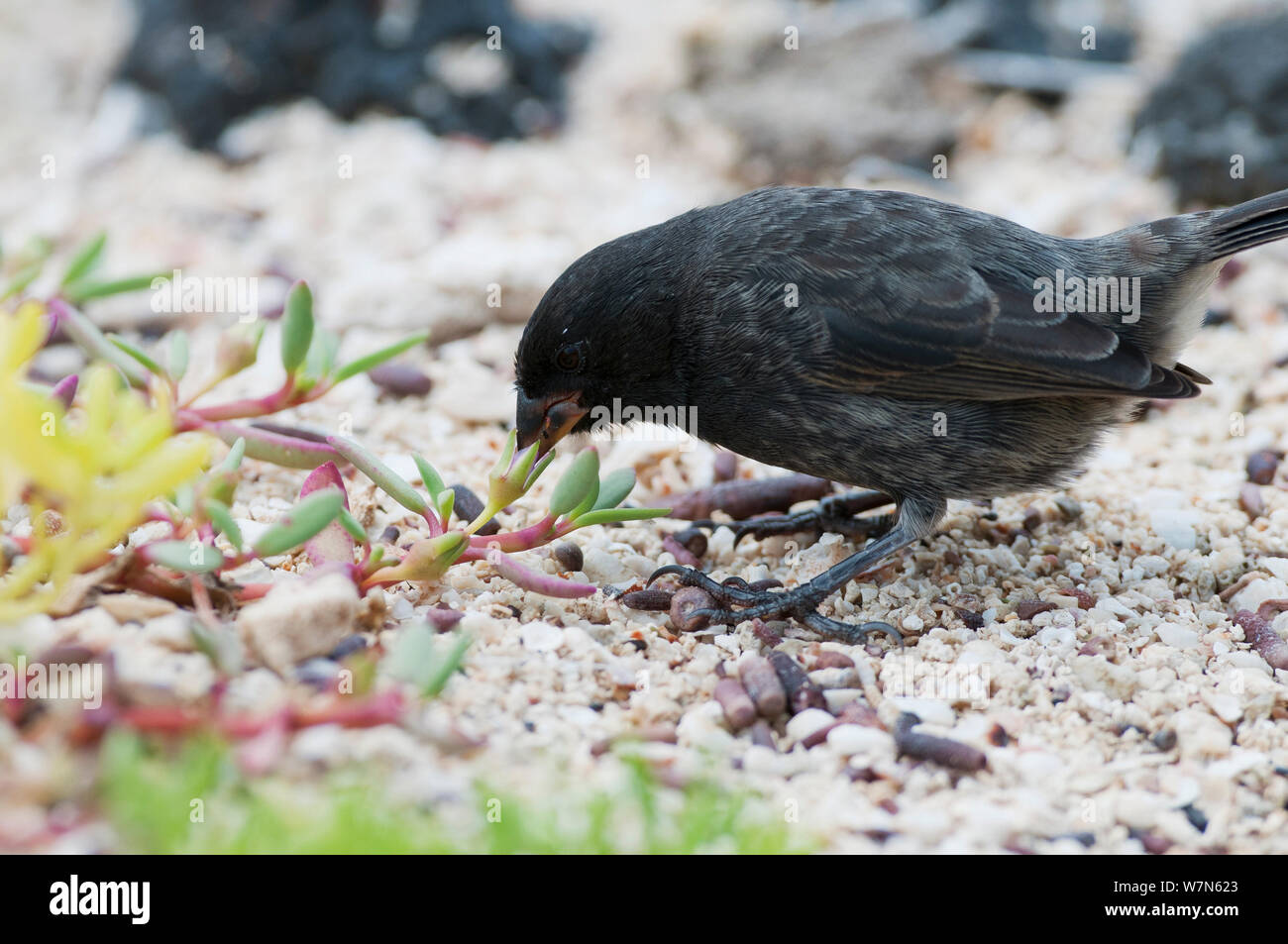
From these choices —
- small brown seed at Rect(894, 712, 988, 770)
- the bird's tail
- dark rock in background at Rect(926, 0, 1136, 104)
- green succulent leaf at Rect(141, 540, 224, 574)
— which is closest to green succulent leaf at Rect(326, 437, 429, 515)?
green succulent leaf at Rect(141, 540, 224, 574)

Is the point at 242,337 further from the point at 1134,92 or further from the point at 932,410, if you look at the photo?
the point at 1134,92

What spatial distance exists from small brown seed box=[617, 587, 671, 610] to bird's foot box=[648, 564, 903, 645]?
4.3 inches

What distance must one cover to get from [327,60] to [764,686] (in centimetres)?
607

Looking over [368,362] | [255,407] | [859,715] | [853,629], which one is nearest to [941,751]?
[859,715]

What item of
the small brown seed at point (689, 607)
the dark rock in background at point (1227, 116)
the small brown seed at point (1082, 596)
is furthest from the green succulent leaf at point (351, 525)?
the dark rock in background at point (1227, 116)

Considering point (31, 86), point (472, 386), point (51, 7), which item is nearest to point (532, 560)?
point (472, 386)

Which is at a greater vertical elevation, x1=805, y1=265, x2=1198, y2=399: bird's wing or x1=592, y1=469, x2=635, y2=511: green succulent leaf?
x1=805, y1=265, x2=1198, y2=399: bird's wing

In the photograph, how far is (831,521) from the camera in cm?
449

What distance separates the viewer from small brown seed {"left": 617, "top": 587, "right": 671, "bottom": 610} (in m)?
3.71

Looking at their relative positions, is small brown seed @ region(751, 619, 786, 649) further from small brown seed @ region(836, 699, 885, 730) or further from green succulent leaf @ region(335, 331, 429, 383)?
green succulent leaf @ region(335, 331, 429, 383)

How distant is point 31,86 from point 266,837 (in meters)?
8.25

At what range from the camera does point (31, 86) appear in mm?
8680

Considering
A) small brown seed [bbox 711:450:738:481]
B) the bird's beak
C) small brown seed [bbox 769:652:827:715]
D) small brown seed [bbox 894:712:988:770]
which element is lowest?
small brown seed [bbox 894:712:988:770]

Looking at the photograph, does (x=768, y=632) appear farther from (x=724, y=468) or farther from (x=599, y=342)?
(x=724, y=468)
